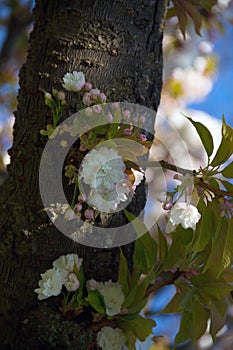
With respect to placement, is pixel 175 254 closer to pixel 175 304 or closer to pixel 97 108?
pixel 175 304

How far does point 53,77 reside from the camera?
0.72 metres

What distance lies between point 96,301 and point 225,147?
0.21 m

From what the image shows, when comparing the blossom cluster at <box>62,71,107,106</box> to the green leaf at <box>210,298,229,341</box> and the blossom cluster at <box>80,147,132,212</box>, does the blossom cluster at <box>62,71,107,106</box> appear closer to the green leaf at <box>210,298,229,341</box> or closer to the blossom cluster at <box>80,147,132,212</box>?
the blossom cluster at <box>80,147,132,212</box>

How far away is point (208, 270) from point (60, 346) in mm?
180

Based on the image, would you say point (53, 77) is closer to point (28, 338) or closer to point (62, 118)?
point (62, 118)

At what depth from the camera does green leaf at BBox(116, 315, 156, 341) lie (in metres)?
0.68

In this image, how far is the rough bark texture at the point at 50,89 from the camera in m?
0.70

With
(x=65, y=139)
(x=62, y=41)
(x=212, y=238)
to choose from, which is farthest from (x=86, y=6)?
(x=212, y=238)

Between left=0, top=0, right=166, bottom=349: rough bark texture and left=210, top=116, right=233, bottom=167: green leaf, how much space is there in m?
0.11

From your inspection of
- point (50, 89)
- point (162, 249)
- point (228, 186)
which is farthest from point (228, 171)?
point (50, 89)

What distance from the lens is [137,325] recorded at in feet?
2.25

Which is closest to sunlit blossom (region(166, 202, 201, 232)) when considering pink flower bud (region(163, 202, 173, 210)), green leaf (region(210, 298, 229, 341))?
pink flower bud (region(163, 202, 173, 210))

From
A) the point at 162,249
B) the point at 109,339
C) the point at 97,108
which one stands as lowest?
the point at 109,339

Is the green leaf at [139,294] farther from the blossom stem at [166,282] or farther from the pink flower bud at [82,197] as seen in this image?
the pink flower bud at [82,197]
